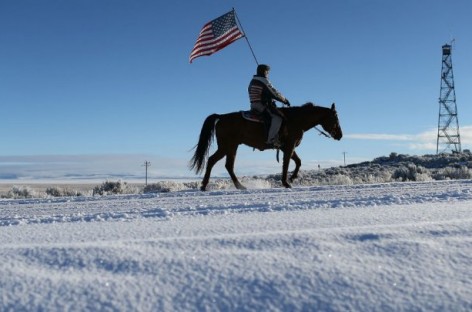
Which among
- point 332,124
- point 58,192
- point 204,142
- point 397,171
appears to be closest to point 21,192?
point 58,192

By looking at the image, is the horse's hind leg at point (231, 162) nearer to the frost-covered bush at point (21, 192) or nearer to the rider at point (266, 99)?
the rider at point (266, 99)

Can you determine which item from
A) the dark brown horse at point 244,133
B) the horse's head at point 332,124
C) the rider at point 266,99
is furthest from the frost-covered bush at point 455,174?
the rider at point 266,99

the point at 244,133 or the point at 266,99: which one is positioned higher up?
the point at 266,99

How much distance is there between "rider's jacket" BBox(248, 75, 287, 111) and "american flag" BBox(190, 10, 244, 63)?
3117 millimetres

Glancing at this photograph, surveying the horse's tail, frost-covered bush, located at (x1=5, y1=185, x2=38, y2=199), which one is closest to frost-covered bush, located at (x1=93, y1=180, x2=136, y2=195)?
frost-covered bush, located at (x1=5, y1=185, x2=38, y2=199)

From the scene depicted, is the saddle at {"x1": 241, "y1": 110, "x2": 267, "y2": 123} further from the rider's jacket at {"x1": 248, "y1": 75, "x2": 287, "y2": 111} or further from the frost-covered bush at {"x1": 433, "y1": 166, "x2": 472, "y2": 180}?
the frost-covered bush at {"x1": 433, "y1": 166, "x2": 472, "y2": 180}

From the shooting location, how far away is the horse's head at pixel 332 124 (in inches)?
456

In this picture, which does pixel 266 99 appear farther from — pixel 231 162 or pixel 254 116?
pixel 231 162

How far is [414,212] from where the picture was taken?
4012mm

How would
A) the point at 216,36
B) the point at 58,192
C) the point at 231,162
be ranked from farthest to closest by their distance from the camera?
the point at 58,192 → the point at 216,36 → the point at 231,162

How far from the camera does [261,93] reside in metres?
10.6

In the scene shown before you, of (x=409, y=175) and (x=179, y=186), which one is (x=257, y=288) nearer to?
(x=179, y=186)

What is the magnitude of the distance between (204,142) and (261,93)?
1718 mm

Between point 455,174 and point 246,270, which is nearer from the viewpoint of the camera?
point 246,270
